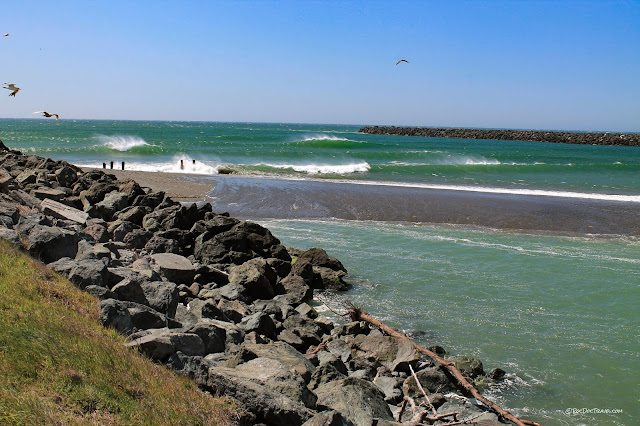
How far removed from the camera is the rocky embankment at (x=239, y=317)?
5.23 m

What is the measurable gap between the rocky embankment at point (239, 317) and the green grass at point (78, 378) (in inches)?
10.9

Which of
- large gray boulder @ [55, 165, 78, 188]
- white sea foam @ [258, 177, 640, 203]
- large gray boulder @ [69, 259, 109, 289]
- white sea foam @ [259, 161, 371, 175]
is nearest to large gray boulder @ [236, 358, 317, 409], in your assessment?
large gray boulder @ [69, 259, 109, 289]

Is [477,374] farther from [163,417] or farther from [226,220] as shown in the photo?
[226,220]

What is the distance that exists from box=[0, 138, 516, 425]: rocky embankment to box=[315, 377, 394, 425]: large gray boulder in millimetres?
14

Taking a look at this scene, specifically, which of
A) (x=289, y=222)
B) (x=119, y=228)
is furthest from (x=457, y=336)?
(x=289, y=222)

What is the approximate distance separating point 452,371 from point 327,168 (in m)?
35.8

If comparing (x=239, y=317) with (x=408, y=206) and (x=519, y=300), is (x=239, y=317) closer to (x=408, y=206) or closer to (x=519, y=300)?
(x=519, y=300)

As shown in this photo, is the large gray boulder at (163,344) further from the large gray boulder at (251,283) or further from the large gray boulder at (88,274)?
the large gray boulder at (251,283)

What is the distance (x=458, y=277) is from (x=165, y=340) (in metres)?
8.51

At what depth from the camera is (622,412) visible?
6801 mm

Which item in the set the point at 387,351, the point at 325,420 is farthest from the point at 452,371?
the point at 325,420

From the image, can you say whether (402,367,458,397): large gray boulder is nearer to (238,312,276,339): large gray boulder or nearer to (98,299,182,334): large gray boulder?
(238,312,276,339): large gray boulder

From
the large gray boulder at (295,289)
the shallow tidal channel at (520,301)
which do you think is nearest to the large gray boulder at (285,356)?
the shallow tidal channel at (520,301)

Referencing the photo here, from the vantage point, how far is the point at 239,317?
8352 mm
